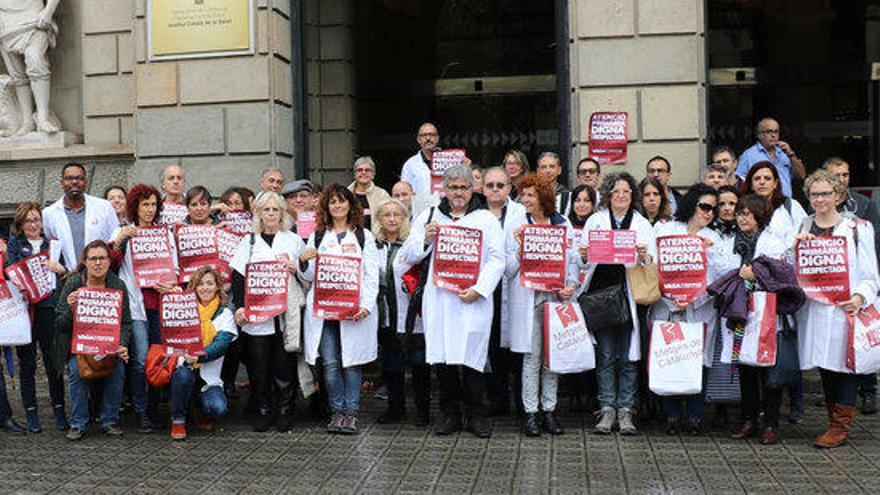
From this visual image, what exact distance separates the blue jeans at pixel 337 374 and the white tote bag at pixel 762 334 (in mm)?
3091

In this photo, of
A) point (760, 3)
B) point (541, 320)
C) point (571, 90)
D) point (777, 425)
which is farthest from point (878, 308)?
point (760, 3)

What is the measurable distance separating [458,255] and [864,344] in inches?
122

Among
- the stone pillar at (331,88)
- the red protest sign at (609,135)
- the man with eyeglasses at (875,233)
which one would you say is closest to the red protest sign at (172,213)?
the red protest sign at (609,135)

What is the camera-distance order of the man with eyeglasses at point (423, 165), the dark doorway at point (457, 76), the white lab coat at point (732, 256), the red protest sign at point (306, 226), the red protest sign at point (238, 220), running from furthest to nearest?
the dark doorway at point (457, 76)
the man with eyeglasses at point (423, 165)
the red protest sign at point (238, 220)
the red protest sign at point (306, 226)
the white lab coat at point (732, 256)

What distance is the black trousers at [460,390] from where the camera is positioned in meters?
8.97

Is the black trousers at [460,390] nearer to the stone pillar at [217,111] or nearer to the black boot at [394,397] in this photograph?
the black boot at [394,397]

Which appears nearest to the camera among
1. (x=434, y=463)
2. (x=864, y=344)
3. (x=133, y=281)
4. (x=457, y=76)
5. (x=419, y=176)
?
(x=434, y=463)

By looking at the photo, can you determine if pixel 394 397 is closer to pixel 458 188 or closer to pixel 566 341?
pixel 566 341

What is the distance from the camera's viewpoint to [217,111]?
1334cm

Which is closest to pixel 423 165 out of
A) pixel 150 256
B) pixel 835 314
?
pixel 150 256

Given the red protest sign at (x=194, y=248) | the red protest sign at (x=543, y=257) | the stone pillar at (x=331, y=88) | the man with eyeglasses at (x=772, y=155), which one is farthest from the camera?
the stone pillar at (x=331, y=88)

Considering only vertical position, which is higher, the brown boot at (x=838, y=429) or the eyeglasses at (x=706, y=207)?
the eyeglasses at (x=706, y=207)

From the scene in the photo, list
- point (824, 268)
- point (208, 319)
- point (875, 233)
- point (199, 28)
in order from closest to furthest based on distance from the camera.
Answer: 1. point (824, 268)
2. point (208, 319)
3. point (875, 233)
4. point (199, 28)

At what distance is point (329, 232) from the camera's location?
30.3ft
